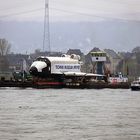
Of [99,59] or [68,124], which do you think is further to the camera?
[99,59]

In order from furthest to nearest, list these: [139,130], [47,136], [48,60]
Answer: [48,60] → [139,130] → [47,136]

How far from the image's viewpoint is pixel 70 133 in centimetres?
4331

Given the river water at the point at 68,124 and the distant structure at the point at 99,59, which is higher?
the distant structure at the point at 99,59

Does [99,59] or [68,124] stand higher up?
[99,59]

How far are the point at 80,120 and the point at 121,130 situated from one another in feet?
23.8

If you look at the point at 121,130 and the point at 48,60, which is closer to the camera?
the point at 121,130

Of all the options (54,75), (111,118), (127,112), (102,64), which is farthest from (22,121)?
(102,64)

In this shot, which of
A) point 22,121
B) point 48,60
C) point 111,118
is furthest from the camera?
point 48,60

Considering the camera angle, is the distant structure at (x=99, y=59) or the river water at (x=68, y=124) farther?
the distant structure at (x=99, y=59)

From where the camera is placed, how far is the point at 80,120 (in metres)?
51.9

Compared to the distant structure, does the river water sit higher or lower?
lower

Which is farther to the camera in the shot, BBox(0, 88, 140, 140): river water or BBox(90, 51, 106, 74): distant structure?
BBox(90, 51, 106, 74): distant structure

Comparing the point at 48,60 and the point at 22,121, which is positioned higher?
the point at 48,60

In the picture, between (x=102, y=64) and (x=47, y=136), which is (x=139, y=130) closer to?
(x=47, y=136)
